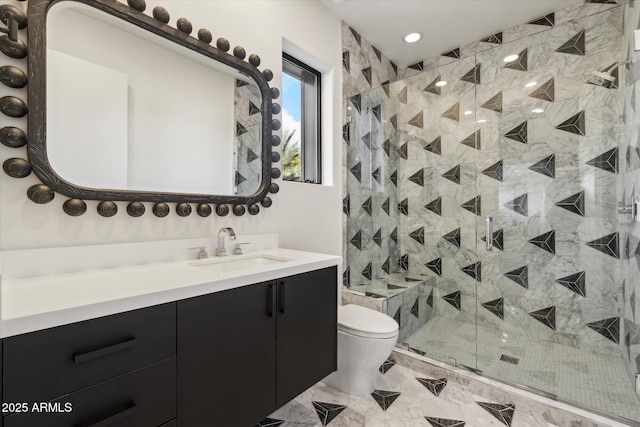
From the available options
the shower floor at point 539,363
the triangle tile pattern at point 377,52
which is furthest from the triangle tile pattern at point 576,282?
the triangle tile pattern at point 377,52

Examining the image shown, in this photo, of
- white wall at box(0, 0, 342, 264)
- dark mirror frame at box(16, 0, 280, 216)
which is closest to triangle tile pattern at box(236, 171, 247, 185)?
dark mirror frame at box(16, 0, 280, 216)

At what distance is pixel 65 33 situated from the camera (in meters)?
1.16

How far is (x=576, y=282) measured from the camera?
218 cm

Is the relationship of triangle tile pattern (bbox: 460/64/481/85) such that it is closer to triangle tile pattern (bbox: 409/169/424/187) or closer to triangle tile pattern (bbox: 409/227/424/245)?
triangle tile pattern (bbox: 409/169/424/187)

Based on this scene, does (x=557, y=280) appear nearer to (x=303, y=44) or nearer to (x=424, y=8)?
(x=424, y=8)

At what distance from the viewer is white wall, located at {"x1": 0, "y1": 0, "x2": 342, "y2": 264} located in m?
1.06

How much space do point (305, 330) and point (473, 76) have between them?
2.44 m

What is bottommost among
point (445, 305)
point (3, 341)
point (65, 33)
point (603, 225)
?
point (445, 305)

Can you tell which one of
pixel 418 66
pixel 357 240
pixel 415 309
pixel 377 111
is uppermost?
pixel 418 66

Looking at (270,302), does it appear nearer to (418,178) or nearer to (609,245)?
(418,178)

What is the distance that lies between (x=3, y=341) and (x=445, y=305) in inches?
110

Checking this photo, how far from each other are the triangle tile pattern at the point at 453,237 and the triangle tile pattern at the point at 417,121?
1.04m

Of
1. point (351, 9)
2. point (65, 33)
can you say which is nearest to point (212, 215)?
point (65, 33)

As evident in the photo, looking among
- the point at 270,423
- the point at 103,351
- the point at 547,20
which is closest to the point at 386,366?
the point at 270,423
